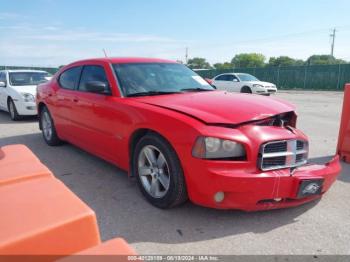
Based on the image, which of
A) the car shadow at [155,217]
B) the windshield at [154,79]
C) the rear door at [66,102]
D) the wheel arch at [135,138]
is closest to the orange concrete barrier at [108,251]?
the car shadow at [155,217]

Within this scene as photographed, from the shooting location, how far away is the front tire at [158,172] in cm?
310

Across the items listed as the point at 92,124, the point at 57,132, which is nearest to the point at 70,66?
the point at 57,132

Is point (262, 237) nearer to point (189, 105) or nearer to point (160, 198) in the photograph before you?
point (160, 198)

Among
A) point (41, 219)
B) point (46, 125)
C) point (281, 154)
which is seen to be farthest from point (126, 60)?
point (41, 219)

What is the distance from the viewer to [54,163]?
4988 millimetres

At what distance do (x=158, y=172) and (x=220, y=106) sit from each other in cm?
95

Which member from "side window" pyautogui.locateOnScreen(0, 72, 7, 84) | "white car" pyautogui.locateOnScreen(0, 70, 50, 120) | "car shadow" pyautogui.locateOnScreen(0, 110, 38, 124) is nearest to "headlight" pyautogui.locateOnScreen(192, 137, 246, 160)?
"white car" pyautogui.locateOnScreen(0, 70, 50, 120)

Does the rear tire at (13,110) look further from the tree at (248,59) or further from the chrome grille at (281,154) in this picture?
the tree at (248,59)

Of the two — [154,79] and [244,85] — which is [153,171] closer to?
[154,79]

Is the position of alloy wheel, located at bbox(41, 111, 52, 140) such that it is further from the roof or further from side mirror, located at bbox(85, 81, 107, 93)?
side mirror, located at bbox(85, 81, 107, 93)

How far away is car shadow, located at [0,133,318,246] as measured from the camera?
288cm

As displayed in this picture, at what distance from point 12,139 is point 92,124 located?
3.23 meters

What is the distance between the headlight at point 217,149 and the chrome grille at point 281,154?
213 millimetres

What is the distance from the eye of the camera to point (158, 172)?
11.2ft
